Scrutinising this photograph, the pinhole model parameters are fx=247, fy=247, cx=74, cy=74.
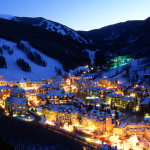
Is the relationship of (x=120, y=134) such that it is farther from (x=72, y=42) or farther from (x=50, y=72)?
(x=72, y=42)

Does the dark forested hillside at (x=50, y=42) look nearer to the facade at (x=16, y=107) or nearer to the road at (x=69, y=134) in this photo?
the facade at (x=16, y=107)

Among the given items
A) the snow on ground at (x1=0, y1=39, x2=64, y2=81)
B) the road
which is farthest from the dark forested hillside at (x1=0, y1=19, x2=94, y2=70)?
the road

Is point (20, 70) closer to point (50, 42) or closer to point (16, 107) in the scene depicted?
point (16, 107)

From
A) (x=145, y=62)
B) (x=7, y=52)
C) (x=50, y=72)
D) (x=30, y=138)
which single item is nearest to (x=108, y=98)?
(x=30, y=138)

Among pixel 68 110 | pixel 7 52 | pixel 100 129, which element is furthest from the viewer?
pixel 7 52

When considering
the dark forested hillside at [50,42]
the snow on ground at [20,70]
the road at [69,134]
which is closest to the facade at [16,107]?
the road at [69,134]

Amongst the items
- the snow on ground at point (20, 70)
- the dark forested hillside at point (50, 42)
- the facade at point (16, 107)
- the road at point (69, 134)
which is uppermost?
the dark forested hillside at point (50, 42)

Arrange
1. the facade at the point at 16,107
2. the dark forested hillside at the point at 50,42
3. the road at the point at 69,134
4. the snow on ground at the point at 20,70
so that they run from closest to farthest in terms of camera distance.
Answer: the road at the point at 69,134
the facade at the point at 16,107
the snow on ground at the point at 20,70
the dark forested hillside at the point at 50,42

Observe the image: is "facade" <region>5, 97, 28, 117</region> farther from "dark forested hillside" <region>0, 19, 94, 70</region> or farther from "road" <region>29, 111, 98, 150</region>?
"dark forested hillside" <region>0, 19, 94, 70</region>
